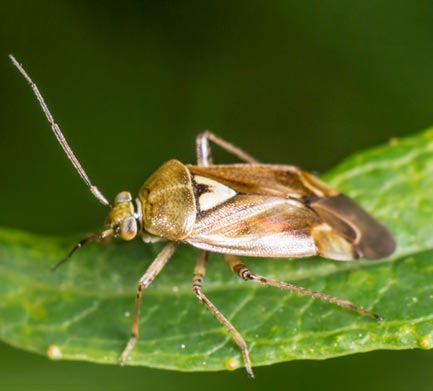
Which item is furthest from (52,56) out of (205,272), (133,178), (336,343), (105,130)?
(336,343)

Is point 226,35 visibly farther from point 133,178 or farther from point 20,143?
point 20,143

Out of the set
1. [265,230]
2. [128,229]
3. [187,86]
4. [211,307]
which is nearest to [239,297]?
[211,307]

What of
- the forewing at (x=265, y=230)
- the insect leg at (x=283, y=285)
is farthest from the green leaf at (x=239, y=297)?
the forewing at (x=265, y=230)

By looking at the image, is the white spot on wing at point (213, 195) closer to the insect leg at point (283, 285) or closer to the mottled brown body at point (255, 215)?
the mottled brown body at point (255, 215)

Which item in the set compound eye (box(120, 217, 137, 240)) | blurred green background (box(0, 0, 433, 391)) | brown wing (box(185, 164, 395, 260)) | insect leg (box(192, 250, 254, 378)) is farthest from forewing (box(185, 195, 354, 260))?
blurred green background (box(0, 0, 433, 391))

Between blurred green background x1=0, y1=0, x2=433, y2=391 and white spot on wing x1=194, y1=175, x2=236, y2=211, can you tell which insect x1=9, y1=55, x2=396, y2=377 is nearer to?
white spot on wing x1=194, y1=175, x2=236, y2=211

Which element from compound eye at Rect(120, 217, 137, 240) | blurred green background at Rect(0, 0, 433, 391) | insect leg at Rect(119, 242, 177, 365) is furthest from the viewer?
blurred green background at Rect(0, 0, 433, 391)

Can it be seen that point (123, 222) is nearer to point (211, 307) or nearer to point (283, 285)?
point (211, 307)
